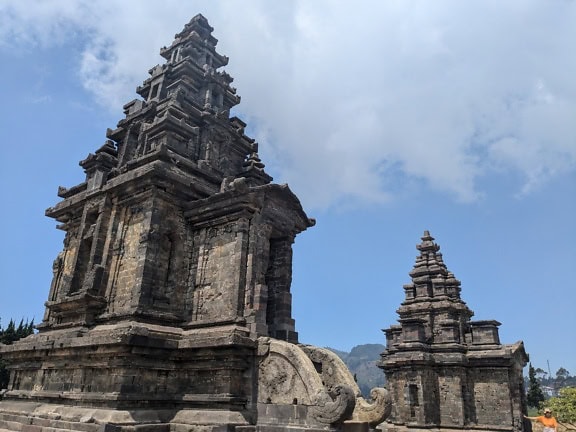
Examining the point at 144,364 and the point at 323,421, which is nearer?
the point at 323,421

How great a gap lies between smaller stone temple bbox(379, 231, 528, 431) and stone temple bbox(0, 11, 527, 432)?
15.0 m

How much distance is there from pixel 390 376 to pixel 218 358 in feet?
62.9

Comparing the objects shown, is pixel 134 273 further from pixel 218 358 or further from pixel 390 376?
pixel 390 376

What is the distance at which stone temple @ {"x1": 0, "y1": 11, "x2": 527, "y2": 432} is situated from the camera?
11133 millimetres

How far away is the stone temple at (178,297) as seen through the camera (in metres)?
11.1

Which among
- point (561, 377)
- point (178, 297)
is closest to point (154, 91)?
point (178, 297)

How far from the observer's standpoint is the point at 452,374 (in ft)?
85.9

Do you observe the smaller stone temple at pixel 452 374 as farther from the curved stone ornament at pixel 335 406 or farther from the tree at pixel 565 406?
the curved stone ornament at pixel 335 406

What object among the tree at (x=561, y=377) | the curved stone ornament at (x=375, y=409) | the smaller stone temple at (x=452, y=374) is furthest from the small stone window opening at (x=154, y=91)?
the tree at (x=561, y=377)

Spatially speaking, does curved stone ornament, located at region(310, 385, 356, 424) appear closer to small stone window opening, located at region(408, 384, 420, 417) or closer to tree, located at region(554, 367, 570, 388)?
small stone window opening, located at region(408, 384, 420, 417)

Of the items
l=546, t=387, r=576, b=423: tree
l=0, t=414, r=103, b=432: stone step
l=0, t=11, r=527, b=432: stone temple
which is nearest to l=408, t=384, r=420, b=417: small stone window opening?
l=546, t=387, r=576, b=423: tree

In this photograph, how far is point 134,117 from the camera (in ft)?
60.4

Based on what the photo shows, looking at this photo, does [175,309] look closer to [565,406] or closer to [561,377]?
[565,406]

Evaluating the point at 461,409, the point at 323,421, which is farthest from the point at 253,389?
the point at 461,409
